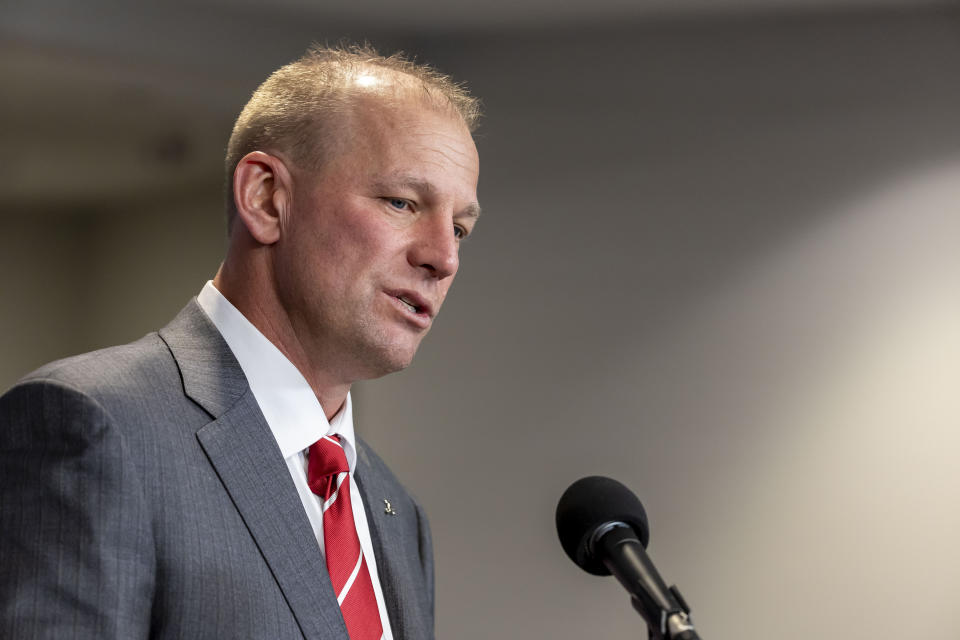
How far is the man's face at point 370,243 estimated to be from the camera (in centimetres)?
131

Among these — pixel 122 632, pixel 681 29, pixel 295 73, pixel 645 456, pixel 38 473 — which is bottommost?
pixel 645 456

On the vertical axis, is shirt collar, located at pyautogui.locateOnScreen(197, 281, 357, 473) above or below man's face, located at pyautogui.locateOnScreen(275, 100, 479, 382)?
below

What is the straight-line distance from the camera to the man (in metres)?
1.02

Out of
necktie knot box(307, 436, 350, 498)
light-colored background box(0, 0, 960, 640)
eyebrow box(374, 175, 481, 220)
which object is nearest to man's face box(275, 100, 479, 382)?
eyebrow box(374, 175, 481, 220)

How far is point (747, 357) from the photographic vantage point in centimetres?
332

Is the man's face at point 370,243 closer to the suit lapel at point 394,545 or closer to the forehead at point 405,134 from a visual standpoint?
the forehead at point 405,134

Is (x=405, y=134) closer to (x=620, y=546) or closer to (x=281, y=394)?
(x=281, y=394)

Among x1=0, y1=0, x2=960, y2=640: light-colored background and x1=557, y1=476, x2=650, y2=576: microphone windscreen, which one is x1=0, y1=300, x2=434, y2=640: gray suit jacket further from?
x1=0, y1=0, x2=960, y2=640: light-colored background

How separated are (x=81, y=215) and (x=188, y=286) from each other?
0.41m

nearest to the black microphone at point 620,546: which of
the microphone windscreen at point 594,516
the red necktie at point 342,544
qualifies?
the microphone windscreen at point 594,516

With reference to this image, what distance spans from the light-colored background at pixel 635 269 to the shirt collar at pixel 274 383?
170cm

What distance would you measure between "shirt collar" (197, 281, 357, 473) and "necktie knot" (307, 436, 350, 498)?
2 centimetres

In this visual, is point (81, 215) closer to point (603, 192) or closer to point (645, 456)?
point (603, 192)

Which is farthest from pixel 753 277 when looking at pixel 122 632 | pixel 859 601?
pixel 122 632
